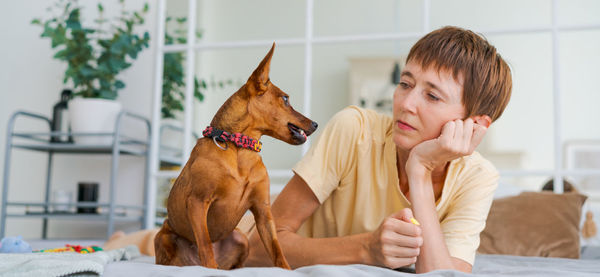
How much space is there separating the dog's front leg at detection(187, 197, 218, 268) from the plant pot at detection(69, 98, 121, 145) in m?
2.01

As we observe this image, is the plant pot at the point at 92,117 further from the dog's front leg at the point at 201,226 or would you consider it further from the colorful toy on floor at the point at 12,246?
the dog's front leg at the point at 201,226

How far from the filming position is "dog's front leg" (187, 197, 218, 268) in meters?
0.73

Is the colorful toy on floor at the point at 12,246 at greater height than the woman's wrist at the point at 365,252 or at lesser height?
lesser

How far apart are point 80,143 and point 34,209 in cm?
84

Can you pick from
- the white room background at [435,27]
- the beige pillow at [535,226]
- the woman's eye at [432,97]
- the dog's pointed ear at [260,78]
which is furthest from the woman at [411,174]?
the white room background at [435,27]

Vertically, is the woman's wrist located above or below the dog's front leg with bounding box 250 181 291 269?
below

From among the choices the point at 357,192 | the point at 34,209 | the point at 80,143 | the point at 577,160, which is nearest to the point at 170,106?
the point at 80,143

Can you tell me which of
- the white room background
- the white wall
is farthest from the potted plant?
the white room background

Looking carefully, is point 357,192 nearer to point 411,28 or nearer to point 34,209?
point 34,209

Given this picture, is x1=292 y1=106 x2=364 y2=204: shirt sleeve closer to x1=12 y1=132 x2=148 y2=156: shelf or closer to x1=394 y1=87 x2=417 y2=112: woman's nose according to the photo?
x1=394 y1=87 x2=417 y2=112: woman's nose

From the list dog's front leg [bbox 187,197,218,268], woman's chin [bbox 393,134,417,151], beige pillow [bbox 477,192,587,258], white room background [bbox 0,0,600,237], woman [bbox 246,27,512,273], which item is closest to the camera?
dog's front leg [bbox 187,197,218,268]

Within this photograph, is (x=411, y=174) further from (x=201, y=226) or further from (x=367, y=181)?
(x=201, y=226)

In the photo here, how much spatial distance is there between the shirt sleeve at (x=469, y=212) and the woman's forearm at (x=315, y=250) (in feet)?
0.72

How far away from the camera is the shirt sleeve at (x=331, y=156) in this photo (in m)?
1.17
